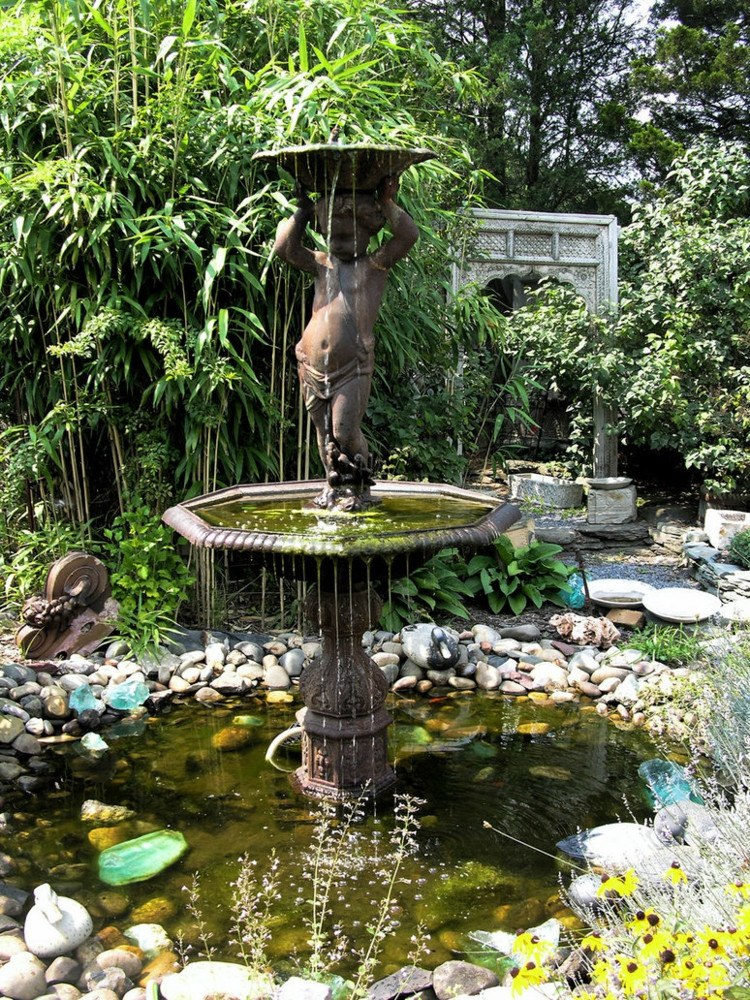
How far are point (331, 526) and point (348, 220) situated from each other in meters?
0.98

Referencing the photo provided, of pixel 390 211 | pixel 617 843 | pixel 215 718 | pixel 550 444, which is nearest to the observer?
pixel 617 843

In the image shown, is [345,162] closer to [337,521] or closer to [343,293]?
[343,293]

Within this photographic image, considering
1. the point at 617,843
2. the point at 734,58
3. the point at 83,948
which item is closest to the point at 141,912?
the point at 83,948

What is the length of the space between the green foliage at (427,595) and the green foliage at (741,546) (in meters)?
1.72

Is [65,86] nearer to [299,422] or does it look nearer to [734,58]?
[299,422]

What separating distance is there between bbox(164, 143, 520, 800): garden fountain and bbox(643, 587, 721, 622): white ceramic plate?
5.95 ft

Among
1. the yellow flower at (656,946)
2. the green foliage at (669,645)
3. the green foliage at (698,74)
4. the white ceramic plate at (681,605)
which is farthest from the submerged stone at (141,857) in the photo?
the green foliage at (698,74)

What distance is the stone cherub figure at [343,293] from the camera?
282cm

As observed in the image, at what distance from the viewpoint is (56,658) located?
13.2 feet

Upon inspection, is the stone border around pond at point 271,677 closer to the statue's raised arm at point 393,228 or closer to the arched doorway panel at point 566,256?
the statue's raised arm at point 393,228

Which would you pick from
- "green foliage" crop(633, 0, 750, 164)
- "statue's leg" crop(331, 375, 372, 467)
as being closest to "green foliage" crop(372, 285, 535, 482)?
"statue's leg" crop(331, 375, 372, 467)

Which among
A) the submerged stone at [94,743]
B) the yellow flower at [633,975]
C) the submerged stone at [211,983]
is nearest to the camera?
the yellow flower at [633,975]

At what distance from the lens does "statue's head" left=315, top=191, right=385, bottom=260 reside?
9.17 ft

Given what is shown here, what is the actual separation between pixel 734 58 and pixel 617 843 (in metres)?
8.46
